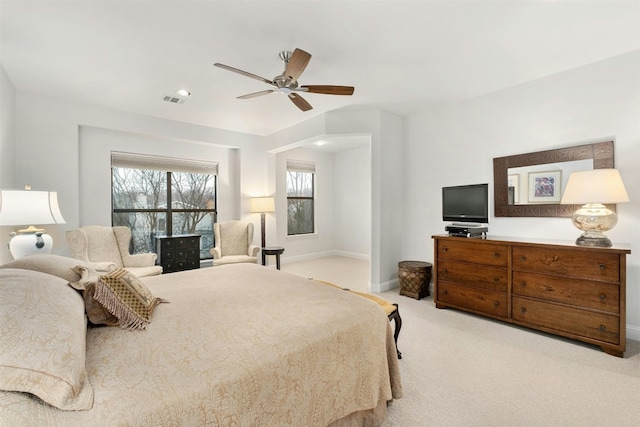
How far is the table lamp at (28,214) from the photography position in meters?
2.32

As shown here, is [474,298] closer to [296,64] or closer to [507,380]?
[507,380]

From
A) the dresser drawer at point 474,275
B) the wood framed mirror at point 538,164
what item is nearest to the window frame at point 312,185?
the dresser drawer at point 474,275

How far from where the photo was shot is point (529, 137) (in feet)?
10.9

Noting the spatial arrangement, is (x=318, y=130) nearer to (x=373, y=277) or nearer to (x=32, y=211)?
(x=373, y=277)

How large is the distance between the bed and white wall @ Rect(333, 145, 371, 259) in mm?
5043

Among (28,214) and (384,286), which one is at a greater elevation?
(28,214)

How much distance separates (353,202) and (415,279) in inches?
136

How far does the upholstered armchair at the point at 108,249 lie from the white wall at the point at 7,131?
2.78ft

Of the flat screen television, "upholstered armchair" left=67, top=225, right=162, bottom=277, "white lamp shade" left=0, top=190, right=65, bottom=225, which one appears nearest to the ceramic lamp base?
"white lamp shade" left=0, top=190, right=65, bottom=225

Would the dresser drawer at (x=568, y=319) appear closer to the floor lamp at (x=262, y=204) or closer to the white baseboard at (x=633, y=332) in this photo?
the white baseboard at (x=633, y=332)

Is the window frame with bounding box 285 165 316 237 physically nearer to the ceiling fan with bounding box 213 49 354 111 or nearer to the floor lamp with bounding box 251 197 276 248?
the floor lamp with bounding box 251 197 276 248

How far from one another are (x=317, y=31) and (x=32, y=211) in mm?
2846

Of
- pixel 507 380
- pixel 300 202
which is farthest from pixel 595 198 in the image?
pixel 300 202

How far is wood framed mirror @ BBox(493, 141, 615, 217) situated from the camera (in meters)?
2.84
